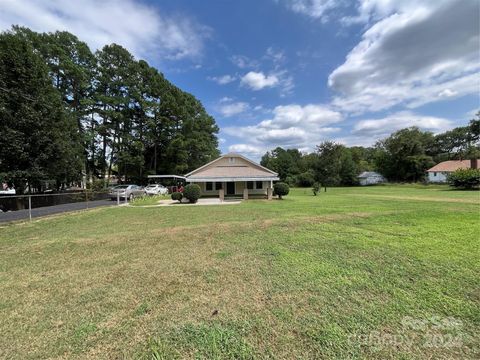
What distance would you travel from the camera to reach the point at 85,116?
30.4 meters

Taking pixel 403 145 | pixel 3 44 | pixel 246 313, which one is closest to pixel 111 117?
pixel 3 44

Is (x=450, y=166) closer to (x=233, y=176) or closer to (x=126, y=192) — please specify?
(x=233, y=176)

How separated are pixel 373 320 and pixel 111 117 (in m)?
36.2

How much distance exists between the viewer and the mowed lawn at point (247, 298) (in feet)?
8.05

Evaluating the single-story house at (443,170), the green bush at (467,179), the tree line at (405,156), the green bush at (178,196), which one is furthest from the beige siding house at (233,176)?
the single-story house at (443,170)

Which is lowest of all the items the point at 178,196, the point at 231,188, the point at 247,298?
the point at 247,298

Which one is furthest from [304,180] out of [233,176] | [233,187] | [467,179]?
[233,176]

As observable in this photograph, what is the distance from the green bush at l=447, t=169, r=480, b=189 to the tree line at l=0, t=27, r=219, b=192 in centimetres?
3580

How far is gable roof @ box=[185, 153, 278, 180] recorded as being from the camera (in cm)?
2498

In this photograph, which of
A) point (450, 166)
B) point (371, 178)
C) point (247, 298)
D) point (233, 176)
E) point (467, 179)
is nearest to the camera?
point (247, 298)

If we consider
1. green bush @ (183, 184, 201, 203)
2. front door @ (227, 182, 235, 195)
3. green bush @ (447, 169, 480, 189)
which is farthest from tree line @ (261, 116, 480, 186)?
green bush @ (183, 184, 201, 203)

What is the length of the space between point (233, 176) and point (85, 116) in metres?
21.2

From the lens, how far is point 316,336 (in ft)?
8.32

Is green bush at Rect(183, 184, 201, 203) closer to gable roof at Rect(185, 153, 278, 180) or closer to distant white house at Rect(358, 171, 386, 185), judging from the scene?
gable roof at Rect(185, 153, 278, 180)
